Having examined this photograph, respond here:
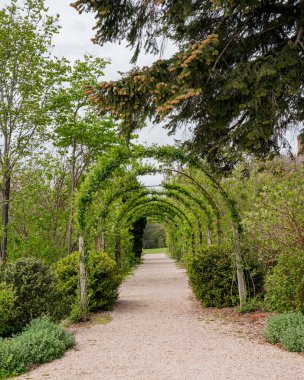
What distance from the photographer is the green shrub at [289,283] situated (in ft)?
21.6

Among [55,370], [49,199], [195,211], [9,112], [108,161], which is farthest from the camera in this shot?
[195,211]

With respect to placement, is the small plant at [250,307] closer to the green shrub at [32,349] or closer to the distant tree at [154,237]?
the green shrub at [32,349]

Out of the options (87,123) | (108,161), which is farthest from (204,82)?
(87,123)

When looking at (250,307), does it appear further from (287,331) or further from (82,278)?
(82,278)

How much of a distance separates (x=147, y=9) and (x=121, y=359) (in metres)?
5.71

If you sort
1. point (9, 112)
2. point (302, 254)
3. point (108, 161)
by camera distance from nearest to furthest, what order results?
1. point (302, 254)
2. point (108, 161)
3. point (9, 112)

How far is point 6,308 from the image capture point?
20.2ft

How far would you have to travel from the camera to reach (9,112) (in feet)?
39.4

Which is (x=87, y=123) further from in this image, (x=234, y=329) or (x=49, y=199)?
(x=234, y=329)

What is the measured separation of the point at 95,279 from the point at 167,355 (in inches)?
148

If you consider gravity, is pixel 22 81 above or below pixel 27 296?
above

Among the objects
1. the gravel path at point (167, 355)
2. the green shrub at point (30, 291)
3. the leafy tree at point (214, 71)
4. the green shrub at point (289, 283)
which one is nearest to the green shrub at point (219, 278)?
the gravel path at point (167, 355)

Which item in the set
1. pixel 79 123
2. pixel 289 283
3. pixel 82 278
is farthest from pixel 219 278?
pixel 79 123

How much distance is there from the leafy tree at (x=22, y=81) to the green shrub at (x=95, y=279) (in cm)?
338
